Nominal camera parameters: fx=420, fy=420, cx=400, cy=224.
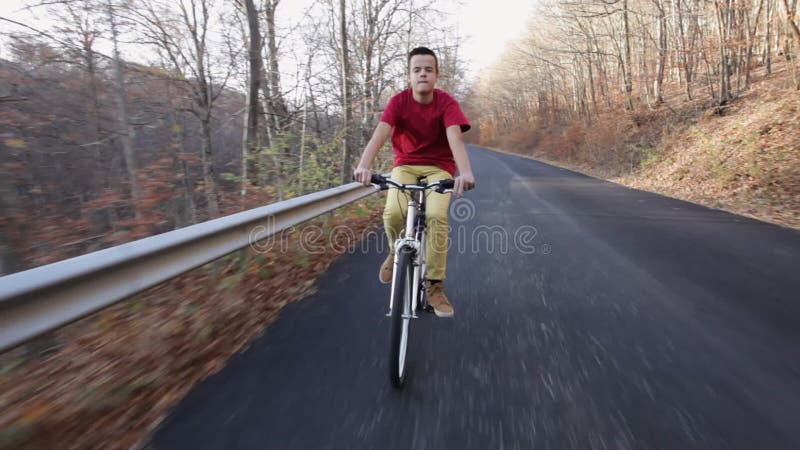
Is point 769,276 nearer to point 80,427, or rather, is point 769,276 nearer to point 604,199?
point 80,427

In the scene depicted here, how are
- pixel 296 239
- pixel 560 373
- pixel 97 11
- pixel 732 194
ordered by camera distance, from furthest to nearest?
1. pixel 732 194
2. pixel 97 11
3. pixel 296 239
4. pixel 560 373

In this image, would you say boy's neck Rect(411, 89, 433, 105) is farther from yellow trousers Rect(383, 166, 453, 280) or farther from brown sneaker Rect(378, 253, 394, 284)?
brown sneaker Rect(378, 253, 394, 284)

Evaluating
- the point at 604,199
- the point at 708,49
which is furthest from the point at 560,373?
the point at 708,49

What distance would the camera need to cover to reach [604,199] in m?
10.3

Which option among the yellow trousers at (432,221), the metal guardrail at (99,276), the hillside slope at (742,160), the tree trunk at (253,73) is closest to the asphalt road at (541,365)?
the yellow trousers at (432,221)

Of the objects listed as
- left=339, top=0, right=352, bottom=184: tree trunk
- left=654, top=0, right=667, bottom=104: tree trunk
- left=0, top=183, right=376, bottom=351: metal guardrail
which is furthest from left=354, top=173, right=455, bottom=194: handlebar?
left=654, top=0, right=667, bottom=104: tree trunk

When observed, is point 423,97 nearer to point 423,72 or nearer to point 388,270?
point 423,72

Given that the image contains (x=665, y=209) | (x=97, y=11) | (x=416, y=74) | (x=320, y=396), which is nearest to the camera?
(x=320, y=396)

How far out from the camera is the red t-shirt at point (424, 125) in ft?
11.0

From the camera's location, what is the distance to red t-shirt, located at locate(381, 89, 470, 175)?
132 inches

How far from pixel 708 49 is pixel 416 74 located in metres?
16.2

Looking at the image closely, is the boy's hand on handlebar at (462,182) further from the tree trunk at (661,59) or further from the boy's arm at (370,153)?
the tree trunk at (661,59)

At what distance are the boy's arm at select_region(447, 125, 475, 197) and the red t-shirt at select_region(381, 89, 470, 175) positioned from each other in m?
0.09

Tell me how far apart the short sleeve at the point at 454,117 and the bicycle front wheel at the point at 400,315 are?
3.64ft
